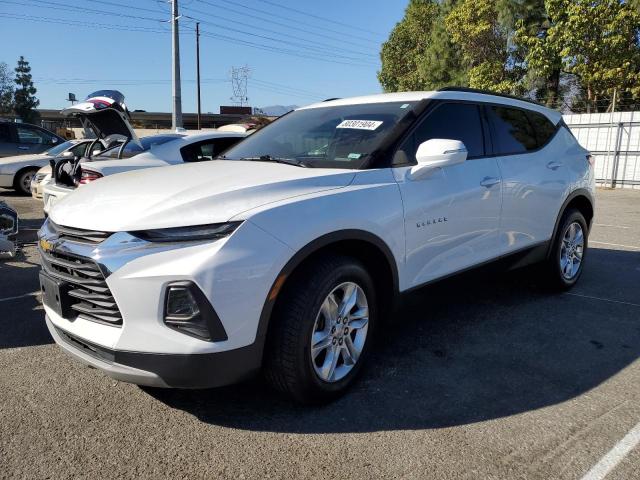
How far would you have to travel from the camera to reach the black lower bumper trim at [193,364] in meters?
2.40

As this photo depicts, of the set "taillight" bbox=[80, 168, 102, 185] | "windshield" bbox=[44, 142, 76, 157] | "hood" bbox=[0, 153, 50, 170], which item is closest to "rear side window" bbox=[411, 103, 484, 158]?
"taillight" bbox=[80, 168, 102, 185]

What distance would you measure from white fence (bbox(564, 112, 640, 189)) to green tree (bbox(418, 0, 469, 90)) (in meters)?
13.4

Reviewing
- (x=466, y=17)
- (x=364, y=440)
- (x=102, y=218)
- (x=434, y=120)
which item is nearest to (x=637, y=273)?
(x=434, y=120)

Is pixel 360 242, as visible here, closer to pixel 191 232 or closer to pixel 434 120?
pixel 191 232

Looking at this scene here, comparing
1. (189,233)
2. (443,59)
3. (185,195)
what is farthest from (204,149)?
(443,59)

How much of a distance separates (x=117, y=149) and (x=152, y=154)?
0.65m

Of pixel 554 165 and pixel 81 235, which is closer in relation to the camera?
pixel 81 235

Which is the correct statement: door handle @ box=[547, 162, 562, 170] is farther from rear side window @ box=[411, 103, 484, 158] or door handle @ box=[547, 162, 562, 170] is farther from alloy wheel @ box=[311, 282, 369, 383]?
alloy wheel @ box=[311, 282, 369, 383]

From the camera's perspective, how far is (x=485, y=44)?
26.8 meters

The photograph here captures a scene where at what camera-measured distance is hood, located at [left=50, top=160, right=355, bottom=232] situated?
250 cm

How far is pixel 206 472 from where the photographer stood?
2.35 m

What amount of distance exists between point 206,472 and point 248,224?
43.5 inches

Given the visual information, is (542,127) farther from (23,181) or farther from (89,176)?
(23,181)

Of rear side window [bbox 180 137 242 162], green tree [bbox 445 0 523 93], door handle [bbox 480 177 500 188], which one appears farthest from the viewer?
green tree [bbox 445 0 523 93]
